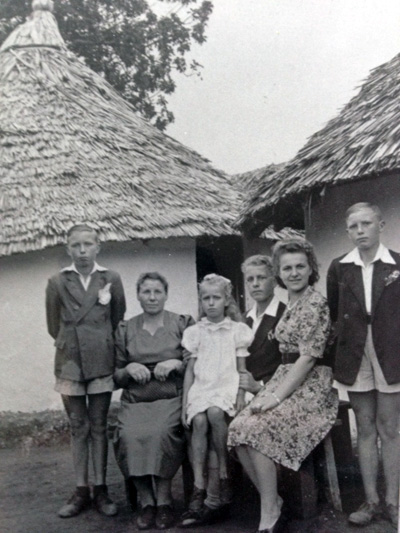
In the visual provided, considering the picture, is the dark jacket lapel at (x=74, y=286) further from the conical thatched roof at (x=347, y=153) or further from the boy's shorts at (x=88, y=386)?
the conical thatched roof at (x=347, y=153)

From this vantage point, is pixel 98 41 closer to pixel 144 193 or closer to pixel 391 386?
pixel 144 193

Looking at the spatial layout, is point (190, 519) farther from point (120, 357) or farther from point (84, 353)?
point (84, 353)

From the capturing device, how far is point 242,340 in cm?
346

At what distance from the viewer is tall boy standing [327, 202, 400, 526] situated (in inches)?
117

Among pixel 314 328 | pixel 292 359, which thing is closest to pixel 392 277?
pixel 314 328

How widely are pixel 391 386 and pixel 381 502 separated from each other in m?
0.59

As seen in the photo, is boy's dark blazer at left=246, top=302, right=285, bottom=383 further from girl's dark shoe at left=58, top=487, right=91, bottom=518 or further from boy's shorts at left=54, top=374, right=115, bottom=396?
girl's dark shoe at left=58, top=487, right=91, bottom=518

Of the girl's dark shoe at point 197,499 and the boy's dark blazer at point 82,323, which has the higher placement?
the boy's dark blazer at point 82,323

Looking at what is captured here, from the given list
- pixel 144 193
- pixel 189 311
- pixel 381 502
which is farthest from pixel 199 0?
pixel 381 502

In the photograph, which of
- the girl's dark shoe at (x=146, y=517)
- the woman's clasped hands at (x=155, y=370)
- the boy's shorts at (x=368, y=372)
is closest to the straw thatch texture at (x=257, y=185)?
the woman's clasped hands at (x=155, y=370)

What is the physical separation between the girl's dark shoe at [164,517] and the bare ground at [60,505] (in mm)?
50

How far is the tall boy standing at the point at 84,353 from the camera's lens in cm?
361

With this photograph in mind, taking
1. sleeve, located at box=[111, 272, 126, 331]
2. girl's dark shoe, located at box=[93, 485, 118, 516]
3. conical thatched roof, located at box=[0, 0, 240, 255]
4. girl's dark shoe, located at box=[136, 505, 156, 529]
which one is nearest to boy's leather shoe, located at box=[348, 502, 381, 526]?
girl's dark shoe, located at box=[136, 505, 156, 529]

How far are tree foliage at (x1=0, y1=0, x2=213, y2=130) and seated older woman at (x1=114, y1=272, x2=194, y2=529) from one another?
5.51 meters
